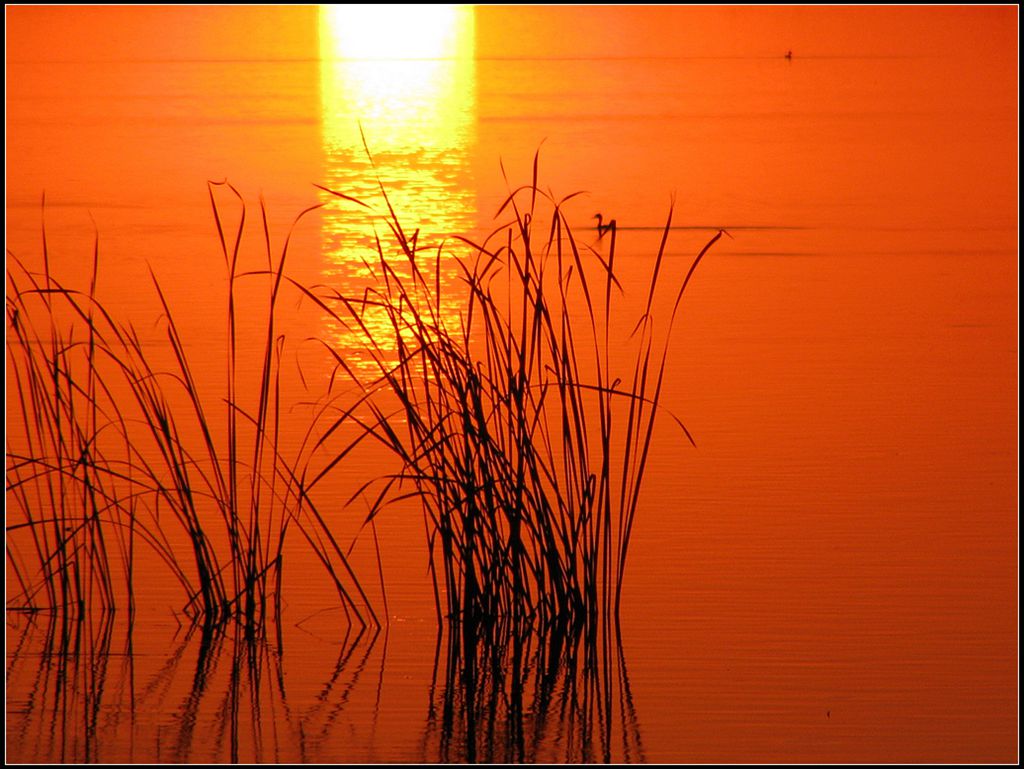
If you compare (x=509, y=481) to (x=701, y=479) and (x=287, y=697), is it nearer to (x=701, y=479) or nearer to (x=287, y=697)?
(x=287, y=697)

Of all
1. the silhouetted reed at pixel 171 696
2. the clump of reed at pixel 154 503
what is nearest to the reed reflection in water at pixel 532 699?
the silhouetted reed at pixel 171 696

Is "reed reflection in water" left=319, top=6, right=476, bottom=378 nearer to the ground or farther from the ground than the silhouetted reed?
farther from the ground

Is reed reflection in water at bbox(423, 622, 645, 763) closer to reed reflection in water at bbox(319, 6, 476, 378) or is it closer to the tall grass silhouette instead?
the tall grass silhouette

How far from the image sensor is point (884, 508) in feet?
15.3

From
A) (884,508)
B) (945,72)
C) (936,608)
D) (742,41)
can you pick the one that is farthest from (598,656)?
(742,41)

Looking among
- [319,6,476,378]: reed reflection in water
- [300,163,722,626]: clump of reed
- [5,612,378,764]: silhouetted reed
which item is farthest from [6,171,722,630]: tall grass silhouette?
[319,6,476,378]: reed reflection in water

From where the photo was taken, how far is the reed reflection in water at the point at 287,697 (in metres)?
3.13

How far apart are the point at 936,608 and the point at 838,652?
376mm

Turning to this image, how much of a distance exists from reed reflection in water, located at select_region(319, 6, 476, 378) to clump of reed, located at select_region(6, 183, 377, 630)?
0.56m

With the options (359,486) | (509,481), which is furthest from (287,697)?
(359,486)

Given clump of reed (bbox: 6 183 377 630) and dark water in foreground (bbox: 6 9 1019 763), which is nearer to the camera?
dark water in foreground (bbox: 6 9 1019 763)

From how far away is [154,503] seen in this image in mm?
4566

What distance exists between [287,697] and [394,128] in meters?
10.8

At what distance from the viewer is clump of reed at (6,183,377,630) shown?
363 centimetres
